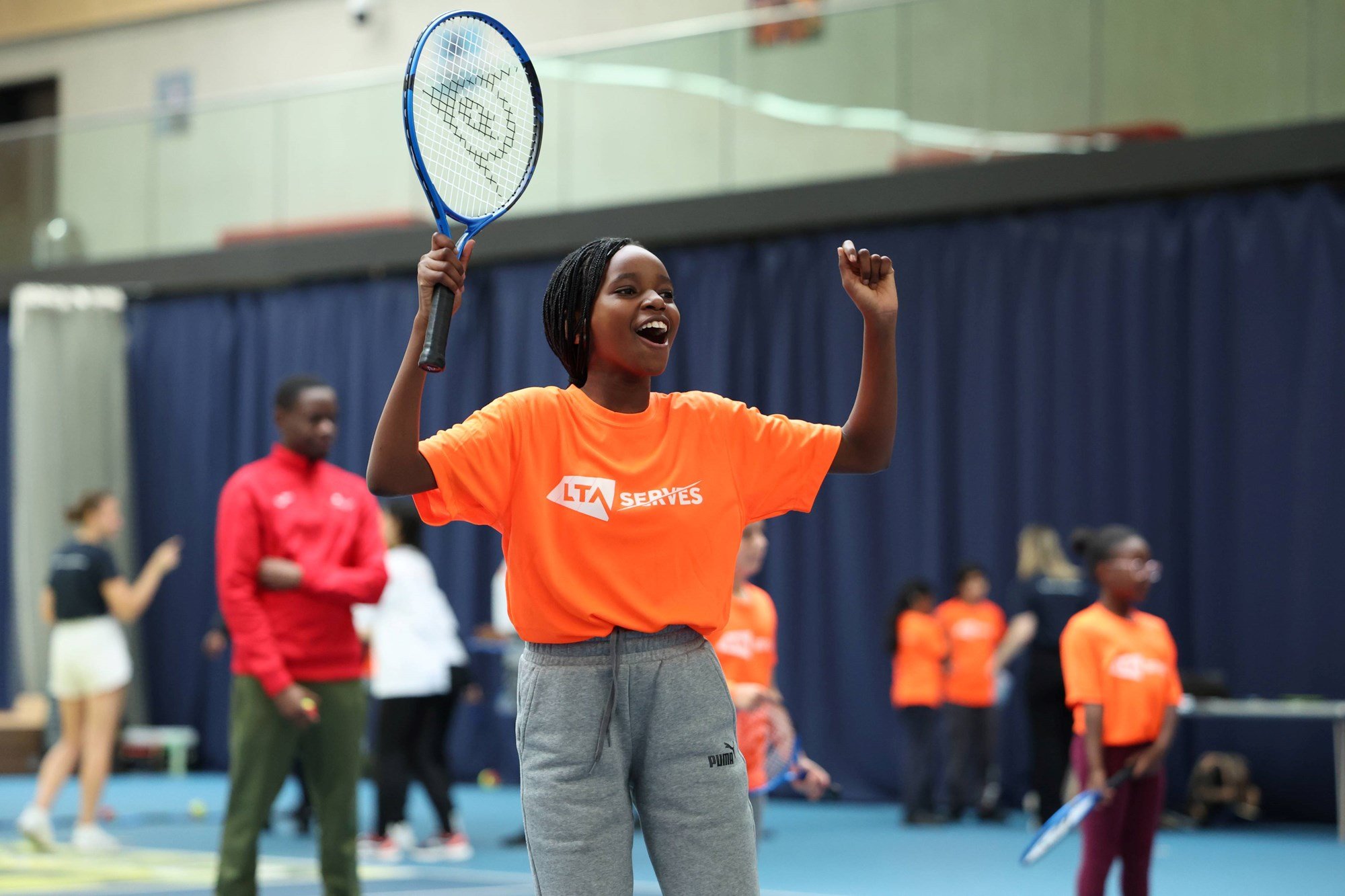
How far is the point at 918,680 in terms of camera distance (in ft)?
32.7

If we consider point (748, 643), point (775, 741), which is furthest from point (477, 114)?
point (748, 643)

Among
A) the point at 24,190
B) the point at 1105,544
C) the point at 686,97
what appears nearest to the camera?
the point at 1105,544

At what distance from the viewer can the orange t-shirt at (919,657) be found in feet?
32.6

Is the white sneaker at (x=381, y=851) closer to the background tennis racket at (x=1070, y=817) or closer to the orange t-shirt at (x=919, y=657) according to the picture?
the orange t-shirt at (x=919, y=657)

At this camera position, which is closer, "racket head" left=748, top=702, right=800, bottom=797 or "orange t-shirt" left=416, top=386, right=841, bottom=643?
"orange t-shirt" left=416, top=386, right=841, bottom=643

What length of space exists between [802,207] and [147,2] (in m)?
9.09

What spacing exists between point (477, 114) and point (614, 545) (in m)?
1.00

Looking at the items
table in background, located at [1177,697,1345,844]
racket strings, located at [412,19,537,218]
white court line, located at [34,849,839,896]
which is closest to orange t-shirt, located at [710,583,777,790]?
white court line, located at [34,849,839,896]

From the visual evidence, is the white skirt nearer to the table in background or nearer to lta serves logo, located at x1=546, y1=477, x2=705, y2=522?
the table in background

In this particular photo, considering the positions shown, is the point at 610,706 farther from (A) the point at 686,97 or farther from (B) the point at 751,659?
(A) the point at 686,97

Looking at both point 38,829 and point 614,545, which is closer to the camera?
point 614,545

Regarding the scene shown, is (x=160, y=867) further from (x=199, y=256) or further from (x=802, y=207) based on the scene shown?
(x=199, y=256)

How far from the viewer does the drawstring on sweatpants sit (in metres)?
2.43

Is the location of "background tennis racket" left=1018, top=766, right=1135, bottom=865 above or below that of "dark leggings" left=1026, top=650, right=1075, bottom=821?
above
